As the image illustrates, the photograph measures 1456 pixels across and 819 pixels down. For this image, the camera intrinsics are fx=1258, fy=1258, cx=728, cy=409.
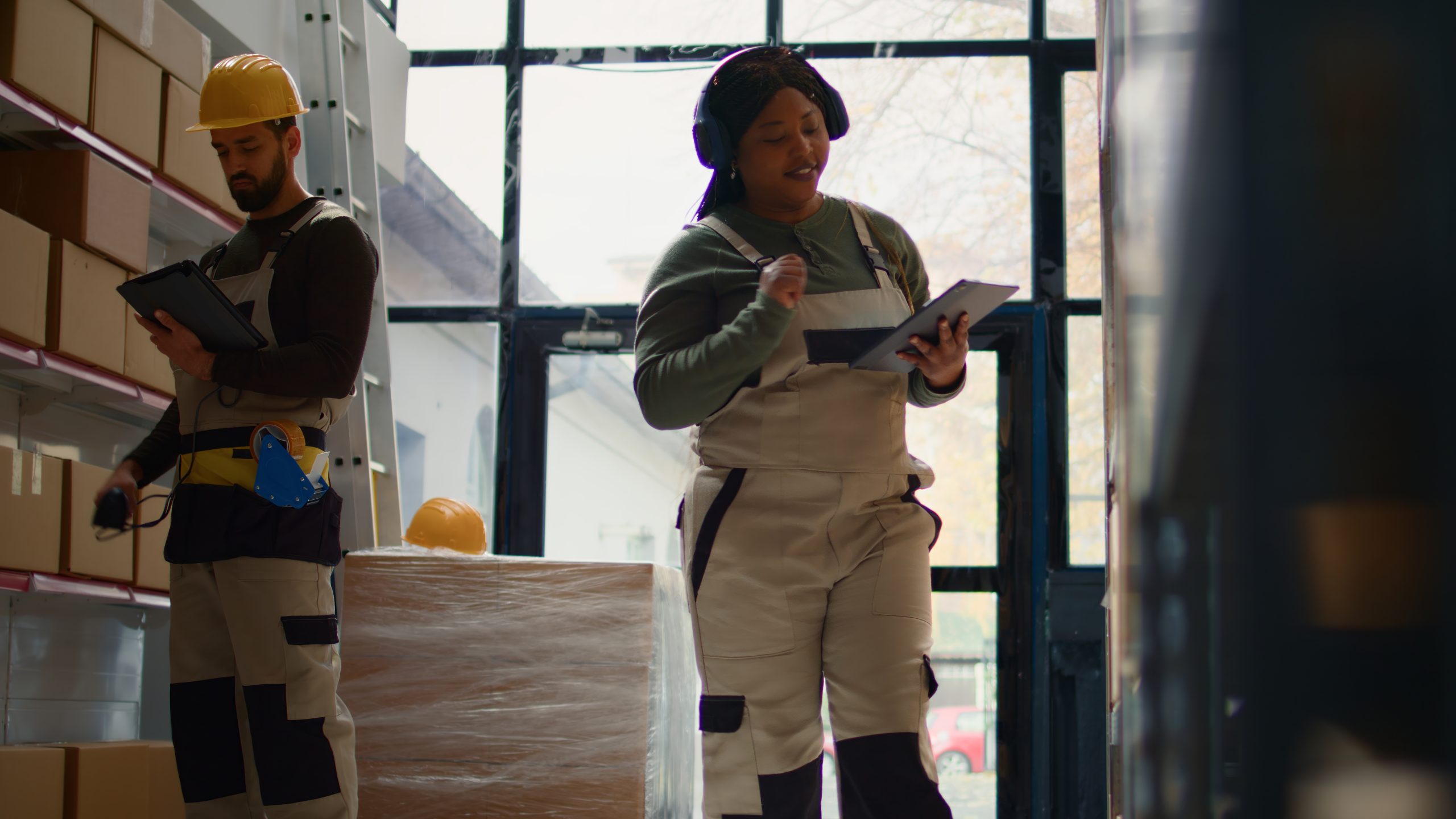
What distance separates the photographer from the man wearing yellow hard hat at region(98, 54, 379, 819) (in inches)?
77.7

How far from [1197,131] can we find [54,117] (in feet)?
9.49

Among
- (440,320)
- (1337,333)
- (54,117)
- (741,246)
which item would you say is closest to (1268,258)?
(1337,333)

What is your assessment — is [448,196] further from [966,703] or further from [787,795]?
[787,795]

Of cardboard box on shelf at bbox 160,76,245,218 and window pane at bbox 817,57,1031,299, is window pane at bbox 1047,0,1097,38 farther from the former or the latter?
cardboard box on shelf at bbox 160,76,245,218

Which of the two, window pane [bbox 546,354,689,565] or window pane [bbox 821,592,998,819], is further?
Answer: window pane [bbox 546,354,689,565]

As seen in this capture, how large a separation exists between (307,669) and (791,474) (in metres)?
0.89

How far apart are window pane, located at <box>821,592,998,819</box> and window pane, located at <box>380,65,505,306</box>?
188cm

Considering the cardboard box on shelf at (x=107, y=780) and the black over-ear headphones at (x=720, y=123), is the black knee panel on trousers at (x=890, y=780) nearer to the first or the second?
the black over-ear headphones at (x=720, y=123)

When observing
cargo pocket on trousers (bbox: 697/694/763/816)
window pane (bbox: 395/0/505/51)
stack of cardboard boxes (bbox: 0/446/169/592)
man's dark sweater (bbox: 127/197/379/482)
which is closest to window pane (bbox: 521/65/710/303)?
window pane (bbox: 395/0/505/51)

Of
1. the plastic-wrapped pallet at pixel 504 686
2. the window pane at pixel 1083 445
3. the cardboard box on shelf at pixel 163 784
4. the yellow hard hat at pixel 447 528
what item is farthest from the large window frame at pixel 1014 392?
the cardboard box on shelf at pixel 163 784

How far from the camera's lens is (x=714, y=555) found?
5.39 feet

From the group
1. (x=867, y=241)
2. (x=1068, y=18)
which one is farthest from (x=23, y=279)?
(x=1068, y=18)

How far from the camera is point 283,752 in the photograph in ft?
6.40

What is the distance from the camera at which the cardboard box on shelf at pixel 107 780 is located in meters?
2.48
